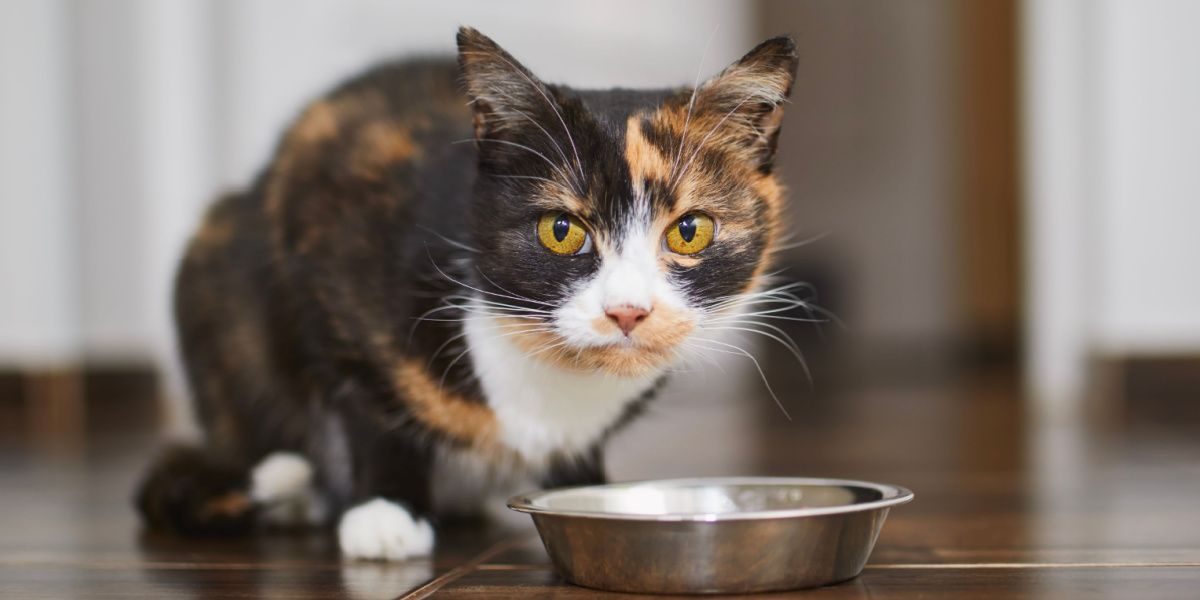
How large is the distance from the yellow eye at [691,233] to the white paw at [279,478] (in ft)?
1.87

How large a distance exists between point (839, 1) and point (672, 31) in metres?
2.71

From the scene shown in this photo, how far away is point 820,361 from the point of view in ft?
18.2

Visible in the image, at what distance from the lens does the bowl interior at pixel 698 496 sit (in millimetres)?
1136

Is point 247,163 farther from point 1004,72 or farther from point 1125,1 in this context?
point 1004,72

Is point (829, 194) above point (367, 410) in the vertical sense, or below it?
above

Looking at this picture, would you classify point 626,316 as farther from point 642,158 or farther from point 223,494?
point 223,494

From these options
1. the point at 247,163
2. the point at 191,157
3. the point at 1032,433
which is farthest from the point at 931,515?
the point at 191,157

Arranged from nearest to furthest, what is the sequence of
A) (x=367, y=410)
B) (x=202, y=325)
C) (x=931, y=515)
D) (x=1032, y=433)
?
(x=367, y=410)
(x=931, y=515)
(x=202, y=325)
(x=1032, y=433)

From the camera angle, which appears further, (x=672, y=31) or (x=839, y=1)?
(x=839, y=1)

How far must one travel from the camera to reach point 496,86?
1.11 metres

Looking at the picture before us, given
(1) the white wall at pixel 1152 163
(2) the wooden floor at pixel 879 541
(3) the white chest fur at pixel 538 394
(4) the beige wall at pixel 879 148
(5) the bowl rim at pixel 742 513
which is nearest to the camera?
(5) the bowl rim at pixel 742 513

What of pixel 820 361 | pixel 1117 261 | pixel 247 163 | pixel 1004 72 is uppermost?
pixel 1004 72

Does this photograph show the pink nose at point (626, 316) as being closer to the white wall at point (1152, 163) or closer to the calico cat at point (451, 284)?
the calico cat at point (451, 284)

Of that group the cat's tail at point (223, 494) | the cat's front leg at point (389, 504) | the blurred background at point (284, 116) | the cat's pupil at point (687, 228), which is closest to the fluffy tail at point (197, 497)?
the cat's tail at point (223, 494)
